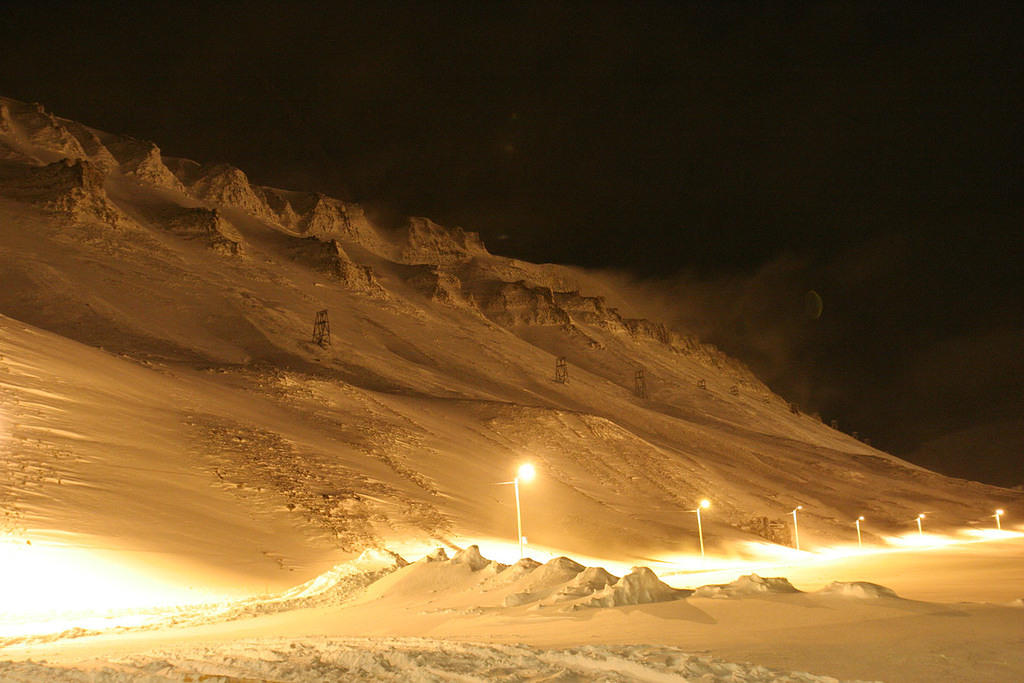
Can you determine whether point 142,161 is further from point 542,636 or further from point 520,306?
point 542,636

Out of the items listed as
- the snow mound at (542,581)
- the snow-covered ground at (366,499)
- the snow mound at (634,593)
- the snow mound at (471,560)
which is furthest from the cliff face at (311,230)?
the snow mound at (634,593)

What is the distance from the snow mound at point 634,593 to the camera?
12.6m

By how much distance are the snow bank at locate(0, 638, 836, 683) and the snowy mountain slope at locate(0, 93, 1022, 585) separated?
12639 mm

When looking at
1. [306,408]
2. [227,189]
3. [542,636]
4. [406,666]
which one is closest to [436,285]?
[227,189]

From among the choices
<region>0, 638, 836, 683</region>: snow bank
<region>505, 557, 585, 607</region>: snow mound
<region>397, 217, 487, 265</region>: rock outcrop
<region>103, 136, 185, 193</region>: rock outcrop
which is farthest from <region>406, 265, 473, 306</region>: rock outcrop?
<region>0, 638, 836, 683</region>: snow bank

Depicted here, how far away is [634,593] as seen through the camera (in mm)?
12797

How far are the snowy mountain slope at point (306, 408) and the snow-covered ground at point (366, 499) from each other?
0.72 ft

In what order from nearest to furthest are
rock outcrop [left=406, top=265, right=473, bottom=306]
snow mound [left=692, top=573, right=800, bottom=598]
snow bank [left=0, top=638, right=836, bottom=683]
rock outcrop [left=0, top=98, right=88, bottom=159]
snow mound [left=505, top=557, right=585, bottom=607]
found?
snow bank [left=0, top=638, right=836, bottom=683], snow mound [left=692, top=573, right=800, bottom=598], snow mound [left=505, top=557, right=585, bottom=607], rock outcrop [left=0, top=98, right=88, bottom=159], rock outcrop [left=406, top=265, right=473, bottom=306]

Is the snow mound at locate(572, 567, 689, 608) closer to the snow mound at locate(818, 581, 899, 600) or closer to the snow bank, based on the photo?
the snow mound at locate(818, 581, 899, 600)

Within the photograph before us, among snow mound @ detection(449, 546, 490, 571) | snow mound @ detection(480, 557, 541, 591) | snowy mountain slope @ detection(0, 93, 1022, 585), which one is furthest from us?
snowy mountain slope @ detection(0, 93, 1022, 585)

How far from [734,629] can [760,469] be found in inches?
2550

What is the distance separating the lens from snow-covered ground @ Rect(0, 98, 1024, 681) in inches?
389

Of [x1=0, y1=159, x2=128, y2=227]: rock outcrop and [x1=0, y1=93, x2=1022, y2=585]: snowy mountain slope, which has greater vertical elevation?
[x1=0, y1=159, x2=128, y2=227]: rock outcrop

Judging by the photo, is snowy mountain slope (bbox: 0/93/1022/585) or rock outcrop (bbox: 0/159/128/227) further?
rock outcrop (bbox: 0/159/128/227)
